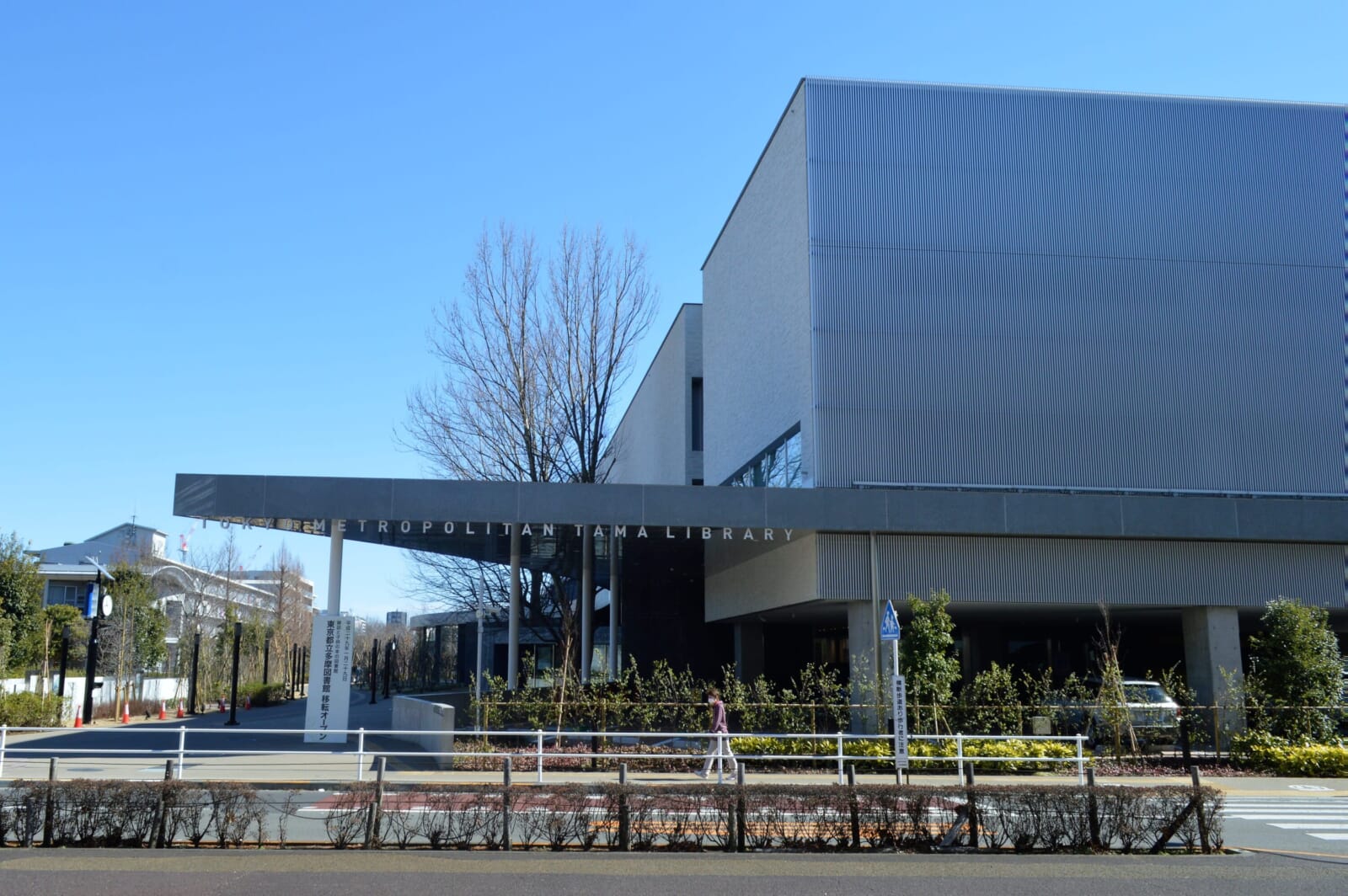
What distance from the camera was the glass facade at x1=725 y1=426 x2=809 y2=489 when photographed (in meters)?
28.4

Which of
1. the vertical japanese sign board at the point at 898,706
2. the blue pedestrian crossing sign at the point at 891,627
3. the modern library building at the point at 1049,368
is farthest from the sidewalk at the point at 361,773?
the modern library building at the point at 1049,368

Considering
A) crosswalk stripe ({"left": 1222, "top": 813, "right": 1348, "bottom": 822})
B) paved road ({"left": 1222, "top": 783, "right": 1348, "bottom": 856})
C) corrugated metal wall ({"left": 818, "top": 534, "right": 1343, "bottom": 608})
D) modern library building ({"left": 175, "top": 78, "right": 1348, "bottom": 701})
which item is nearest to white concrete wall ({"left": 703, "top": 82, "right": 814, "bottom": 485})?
modern library building ({"left": 175, "top": 78, "right": 1348, "bottom": 701})

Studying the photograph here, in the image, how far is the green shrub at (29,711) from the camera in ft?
94.9

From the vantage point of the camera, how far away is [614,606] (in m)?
36.8

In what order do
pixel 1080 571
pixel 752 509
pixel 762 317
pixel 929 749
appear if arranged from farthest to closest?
pixel 762 317 < pixel 1080 571 < pixel 752 509 < pixel 929 749

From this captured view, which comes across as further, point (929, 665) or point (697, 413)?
point (697, 413)

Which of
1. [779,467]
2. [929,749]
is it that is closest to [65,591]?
[779,467]

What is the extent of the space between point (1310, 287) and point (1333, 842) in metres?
19.6

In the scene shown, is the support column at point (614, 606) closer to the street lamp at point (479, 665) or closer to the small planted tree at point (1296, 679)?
the street lamp at point (479, 665)

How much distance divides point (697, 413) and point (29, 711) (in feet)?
82.0

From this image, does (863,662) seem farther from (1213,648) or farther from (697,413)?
(697,413)

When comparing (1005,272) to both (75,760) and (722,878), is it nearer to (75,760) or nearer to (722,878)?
(722,878)

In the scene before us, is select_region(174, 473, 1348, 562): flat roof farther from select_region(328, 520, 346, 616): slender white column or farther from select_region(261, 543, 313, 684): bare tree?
select_region(261, 543, 313, 684): bare tree

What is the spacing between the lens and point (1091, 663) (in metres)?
39.8
